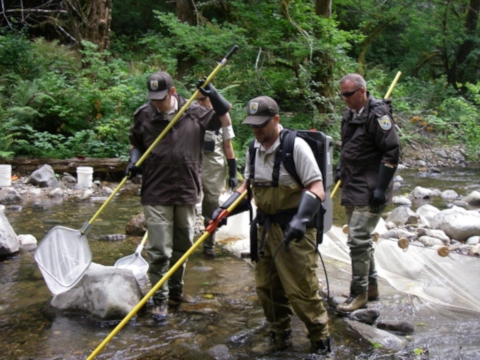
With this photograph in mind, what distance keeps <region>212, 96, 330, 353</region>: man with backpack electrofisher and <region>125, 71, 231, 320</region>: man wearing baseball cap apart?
0.93 meters

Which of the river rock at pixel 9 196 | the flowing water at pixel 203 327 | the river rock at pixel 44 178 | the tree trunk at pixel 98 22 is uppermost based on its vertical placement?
the tree trunk at pixel 98 22

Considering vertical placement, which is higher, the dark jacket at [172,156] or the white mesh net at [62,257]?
the dark jacket at [172,156]

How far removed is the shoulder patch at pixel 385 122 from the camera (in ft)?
15.0

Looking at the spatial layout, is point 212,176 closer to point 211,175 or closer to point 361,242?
point 211,175

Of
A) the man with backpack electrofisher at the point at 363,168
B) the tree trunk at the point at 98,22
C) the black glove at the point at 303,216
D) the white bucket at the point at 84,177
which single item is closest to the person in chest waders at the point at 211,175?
the man with backpack electrofisher at the point at 363,168

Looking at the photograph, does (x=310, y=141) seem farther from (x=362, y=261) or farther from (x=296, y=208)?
(x=362, y=261)

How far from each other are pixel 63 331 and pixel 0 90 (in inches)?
366

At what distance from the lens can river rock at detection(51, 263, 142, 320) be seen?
4602 mm

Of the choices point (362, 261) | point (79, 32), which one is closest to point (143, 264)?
point (362, 261)

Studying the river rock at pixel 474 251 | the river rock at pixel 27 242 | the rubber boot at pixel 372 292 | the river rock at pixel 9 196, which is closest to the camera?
the rubber boot at pixel 372 292

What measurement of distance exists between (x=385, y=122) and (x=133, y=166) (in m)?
2.18

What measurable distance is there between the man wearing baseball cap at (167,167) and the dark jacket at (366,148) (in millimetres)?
1133

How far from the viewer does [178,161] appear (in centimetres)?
476

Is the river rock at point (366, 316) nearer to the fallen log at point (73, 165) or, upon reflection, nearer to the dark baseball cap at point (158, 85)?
the dark baseball cap at point (158, 85)
